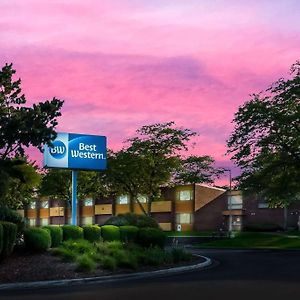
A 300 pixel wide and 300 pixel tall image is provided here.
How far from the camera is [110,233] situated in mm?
27828

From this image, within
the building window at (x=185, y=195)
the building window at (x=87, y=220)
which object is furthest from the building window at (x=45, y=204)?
the building window at (x=185, y=195)

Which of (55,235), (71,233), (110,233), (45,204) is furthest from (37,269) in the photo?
(45,204)

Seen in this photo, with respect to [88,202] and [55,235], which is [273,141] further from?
[88,202]

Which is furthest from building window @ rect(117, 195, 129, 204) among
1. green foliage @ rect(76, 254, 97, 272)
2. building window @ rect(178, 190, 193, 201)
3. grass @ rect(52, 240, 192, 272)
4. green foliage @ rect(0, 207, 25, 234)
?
green foliage @ rect(76, 254, 97, 272)

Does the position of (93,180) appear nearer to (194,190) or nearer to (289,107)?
(194,190)

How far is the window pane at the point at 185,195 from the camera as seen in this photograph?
90.9 meters

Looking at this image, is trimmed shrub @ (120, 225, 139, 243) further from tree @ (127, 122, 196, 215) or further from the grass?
tree @ (127, 122, 196, 215)

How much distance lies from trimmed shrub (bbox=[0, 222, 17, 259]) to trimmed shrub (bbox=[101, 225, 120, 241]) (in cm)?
687

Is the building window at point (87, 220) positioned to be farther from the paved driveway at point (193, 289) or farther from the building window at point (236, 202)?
the paved driveway at point (193, 289)

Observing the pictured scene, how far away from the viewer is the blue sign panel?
34938 millimetres

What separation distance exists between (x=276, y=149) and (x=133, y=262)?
2673cm

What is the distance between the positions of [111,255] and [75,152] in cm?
1280

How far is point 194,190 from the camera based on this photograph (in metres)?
89.2

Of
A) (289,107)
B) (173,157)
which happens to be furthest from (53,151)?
(173,157)
